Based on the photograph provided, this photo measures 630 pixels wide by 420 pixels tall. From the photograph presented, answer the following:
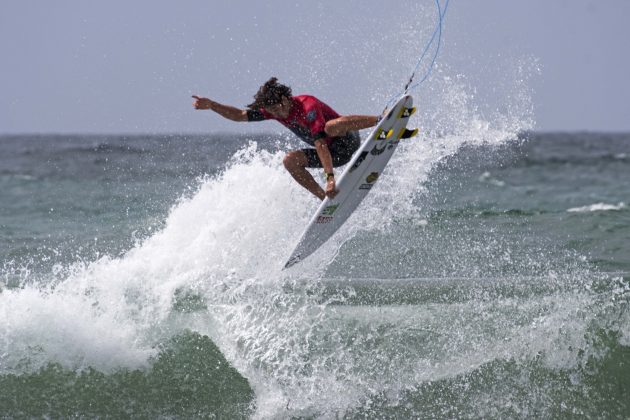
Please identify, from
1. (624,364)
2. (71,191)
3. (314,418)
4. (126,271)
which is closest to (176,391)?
(314,418)

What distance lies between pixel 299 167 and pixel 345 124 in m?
0.75

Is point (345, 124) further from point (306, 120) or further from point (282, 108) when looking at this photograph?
point (282, 108)

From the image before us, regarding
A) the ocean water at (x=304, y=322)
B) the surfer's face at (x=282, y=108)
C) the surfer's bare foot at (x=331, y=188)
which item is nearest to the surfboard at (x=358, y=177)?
the surfer's bare foot at (x=331, y=188)

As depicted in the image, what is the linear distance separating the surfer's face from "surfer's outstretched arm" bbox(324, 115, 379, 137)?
393mm

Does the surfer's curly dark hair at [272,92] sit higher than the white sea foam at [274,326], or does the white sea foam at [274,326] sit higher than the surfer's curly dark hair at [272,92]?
the surfer's curly dark hair at [272,92]

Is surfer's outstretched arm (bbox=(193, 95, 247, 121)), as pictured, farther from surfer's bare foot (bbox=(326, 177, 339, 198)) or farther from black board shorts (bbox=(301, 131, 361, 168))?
surfer's bare foot (bbox=(326, 177, 339, 198))

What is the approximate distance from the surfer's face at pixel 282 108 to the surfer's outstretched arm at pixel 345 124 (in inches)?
15.5

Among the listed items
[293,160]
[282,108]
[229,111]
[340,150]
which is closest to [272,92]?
[282,108]

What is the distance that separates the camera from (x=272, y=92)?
24.5 ft

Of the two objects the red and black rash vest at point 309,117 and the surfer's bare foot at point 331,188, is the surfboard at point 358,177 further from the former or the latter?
the red and black rash vest at point 309,117

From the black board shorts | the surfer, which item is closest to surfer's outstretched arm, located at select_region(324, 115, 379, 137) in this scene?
the surfer

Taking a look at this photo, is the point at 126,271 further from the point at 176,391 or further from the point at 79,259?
the point at 79,259

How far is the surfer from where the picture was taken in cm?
753

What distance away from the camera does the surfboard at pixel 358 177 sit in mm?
7828
